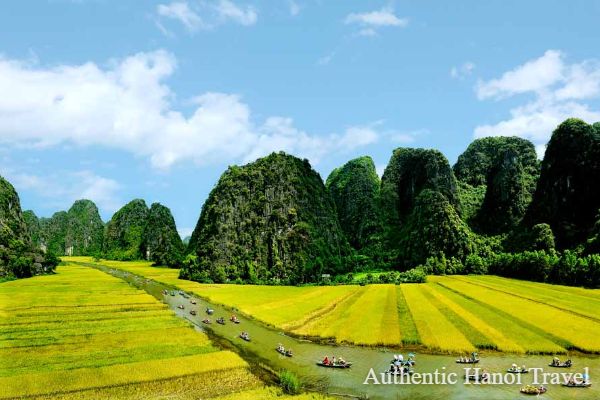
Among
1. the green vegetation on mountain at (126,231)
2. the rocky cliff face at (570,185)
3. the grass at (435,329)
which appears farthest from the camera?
the green vegetation on mountain at (126,231)

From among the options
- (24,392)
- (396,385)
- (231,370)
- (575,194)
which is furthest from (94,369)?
(575,194)

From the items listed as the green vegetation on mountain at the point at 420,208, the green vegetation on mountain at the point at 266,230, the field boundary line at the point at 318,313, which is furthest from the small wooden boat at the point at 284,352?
the green vegetation on mountain at the point at 420,208

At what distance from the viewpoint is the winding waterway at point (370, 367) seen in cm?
2612

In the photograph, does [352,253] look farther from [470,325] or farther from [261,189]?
[470,325]

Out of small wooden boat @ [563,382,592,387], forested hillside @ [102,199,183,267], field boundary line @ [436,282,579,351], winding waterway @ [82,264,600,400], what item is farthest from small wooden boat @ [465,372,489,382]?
forested hillside @ [102,199,183,267]

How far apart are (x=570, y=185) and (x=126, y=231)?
152700mm

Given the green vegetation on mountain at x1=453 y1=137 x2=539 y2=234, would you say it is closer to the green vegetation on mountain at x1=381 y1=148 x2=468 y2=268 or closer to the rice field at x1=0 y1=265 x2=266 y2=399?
the green vegetation on mountain at x1=381 y1=148 x2=468 y2=268

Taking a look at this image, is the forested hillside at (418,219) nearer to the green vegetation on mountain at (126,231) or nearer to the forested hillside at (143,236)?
the forested hillside at (143,236)

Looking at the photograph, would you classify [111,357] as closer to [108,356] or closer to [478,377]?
[108,356]

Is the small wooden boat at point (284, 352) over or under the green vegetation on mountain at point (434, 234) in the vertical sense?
under

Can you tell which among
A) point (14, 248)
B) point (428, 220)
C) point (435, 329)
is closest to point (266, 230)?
point (428, 220)

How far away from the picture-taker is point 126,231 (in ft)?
598

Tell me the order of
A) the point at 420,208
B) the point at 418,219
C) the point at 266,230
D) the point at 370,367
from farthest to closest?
1. the point at 420,208
2. the point at 418,219
3. the point at 266,230
4. the point at 370,367

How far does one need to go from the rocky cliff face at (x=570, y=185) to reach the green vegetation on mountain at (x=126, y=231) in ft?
438
